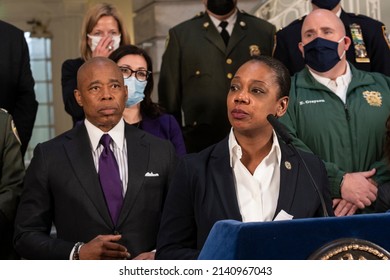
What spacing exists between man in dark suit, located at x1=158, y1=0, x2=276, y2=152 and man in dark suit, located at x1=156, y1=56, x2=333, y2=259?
→ 73.7 inches

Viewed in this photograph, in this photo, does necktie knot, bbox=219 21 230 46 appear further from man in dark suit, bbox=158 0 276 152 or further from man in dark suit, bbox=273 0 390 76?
man in dark suit, bbox=273 0 390 76

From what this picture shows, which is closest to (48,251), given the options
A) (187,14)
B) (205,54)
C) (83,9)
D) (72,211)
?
(72,211)

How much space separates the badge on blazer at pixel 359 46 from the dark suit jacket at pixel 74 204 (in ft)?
5.45

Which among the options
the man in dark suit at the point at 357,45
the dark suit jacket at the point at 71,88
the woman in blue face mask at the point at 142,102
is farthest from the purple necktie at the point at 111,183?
the man in dark suit at the point at 357,45

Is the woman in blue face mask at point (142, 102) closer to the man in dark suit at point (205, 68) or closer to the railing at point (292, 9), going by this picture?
the man in dark suit at point (205, 68)

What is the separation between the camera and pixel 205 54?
5.70 m

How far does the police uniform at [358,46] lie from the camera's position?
536 cm

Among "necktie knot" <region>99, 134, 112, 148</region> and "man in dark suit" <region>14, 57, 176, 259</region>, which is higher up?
"necktie knot" <region>99, 134, 112, 148</region>

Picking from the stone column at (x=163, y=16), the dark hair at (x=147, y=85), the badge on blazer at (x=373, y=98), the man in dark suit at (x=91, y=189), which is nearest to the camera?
the man in dark suit at (x=91, y=189)

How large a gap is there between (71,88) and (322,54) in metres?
1.37

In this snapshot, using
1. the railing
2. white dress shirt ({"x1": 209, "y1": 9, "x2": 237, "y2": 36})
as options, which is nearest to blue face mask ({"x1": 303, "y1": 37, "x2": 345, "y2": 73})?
white dress shirt ({"x1": 209, "y1": 9, "x2": 237, "y2": 36})

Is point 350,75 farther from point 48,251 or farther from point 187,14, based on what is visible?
point 187,14

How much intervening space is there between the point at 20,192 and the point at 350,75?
179 centimetres

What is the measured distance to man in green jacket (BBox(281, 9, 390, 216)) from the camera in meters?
→ 4.70
